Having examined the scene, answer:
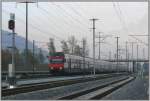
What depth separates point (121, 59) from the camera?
532 ft

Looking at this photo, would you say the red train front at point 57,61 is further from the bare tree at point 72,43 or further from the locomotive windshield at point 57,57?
the bare tree at point 72,43

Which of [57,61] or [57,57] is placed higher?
[57,57]

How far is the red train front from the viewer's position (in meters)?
62.7

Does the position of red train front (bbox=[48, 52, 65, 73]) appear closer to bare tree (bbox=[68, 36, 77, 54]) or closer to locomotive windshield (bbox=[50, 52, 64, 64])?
locomotive windshield (bbox=[50, 52, 64, 64])

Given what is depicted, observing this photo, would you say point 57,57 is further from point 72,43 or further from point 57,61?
point 72,43

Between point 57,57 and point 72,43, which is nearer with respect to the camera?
point 57,57

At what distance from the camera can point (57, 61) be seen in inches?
2479

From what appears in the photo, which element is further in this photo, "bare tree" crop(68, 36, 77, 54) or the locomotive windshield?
"bare tree" crop(68, 36, 77, 54)

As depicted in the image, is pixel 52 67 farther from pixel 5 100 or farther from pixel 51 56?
pixel 5 100

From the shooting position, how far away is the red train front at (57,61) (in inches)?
2468

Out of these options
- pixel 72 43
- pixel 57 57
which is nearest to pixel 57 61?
pixel 57 57

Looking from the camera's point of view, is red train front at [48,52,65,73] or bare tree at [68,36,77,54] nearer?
red train front at [48,52,65,73]

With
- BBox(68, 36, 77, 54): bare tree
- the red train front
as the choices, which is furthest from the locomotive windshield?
BBox(68, 36, 77, 54): bare tree

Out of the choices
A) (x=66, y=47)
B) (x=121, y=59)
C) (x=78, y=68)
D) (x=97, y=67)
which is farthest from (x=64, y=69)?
(x=121, y=59)
